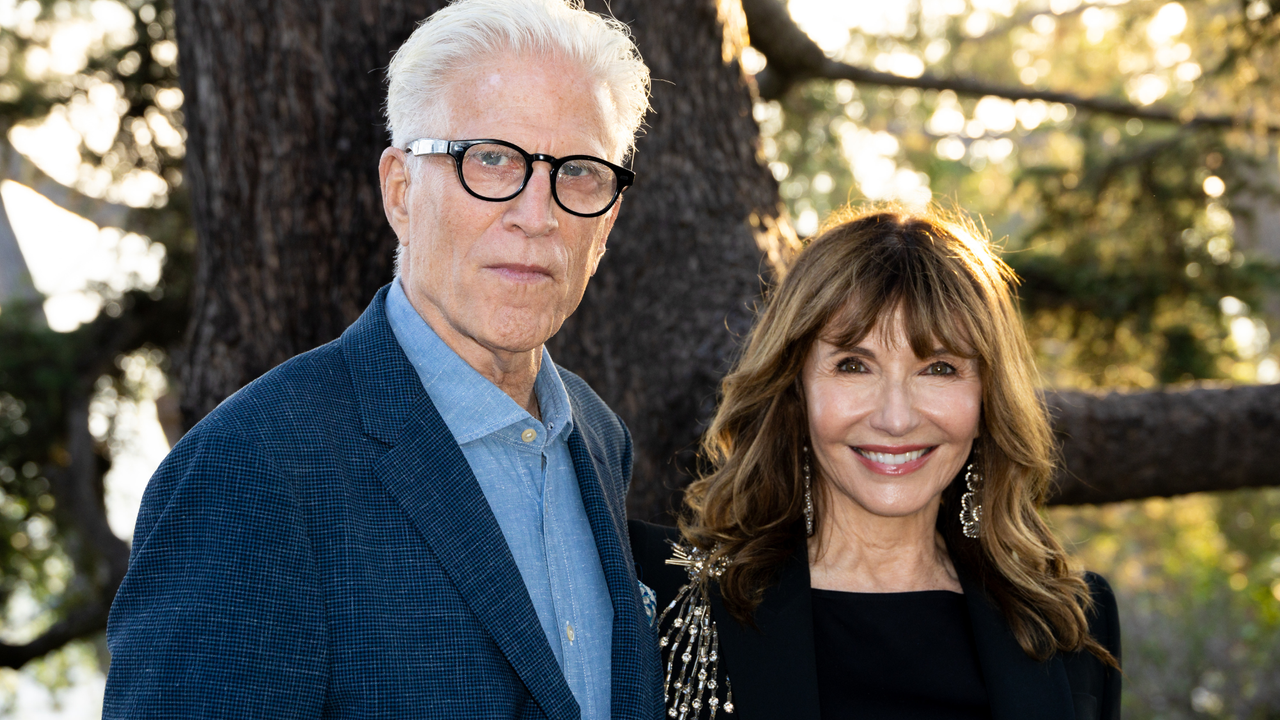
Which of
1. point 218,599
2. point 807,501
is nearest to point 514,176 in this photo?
point 218,599

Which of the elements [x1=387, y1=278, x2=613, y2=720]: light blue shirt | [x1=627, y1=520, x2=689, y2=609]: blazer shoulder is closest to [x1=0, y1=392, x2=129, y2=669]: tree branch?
[x1=627, y1=520, x2=689, y2=609]: blazer shoulder

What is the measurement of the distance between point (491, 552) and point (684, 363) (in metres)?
1.76

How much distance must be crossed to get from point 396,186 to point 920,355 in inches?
47.0

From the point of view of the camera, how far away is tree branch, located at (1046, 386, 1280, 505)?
4.07m

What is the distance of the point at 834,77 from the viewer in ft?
16.5

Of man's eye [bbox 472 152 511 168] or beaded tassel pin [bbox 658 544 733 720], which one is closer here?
man's eye [bbox 472 152 511 168]

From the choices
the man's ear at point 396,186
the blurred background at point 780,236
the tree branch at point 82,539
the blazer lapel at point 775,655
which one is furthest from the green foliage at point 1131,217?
the tree branch at point 82,539

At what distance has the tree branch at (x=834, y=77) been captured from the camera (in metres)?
4.72

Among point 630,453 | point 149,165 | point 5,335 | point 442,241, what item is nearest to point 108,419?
point 5,335

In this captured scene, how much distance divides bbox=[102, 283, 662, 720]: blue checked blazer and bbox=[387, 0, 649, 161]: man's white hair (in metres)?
0.37

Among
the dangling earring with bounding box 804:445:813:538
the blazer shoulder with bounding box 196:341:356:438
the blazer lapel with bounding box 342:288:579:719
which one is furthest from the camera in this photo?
the dangling earring with bounding box 804:445:813:538

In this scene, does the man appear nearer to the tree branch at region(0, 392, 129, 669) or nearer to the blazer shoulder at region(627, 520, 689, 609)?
the blazer shoulder at region(627, 520, 689, 609)

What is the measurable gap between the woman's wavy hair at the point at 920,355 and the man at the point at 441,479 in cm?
60

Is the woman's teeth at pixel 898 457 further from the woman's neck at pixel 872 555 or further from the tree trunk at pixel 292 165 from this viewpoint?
the tree trunk at pixel 292 165
